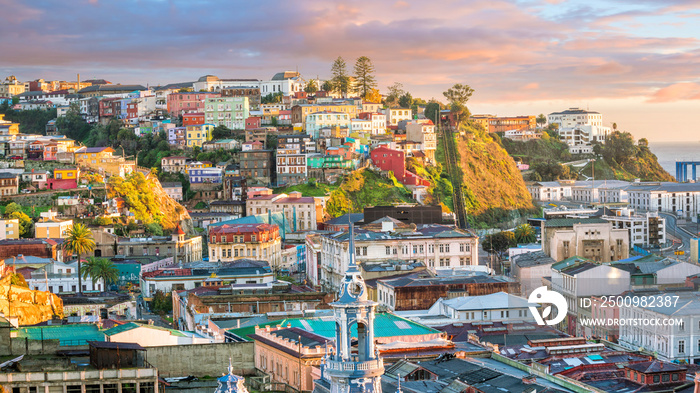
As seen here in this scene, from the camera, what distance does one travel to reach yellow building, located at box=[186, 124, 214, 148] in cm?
16438

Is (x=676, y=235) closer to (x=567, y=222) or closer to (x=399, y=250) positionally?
(x=567, y=222)

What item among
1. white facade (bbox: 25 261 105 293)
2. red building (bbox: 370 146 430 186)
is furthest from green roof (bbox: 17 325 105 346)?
red building (bbox: 370 146 430 186)

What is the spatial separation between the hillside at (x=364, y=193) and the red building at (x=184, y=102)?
41114 mm

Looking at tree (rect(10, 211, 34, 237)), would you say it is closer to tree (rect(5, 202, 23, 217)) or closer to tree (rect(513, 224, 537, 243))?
tree (rect(5, 202, 23, 217))

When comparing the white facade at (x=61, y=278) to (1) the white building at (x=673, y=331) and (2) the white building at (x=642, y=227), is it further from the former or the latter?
(2) the white building at (x=642, y=227)

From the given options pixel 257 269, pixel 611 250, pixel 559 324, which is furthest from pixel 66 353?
pixel 611 250

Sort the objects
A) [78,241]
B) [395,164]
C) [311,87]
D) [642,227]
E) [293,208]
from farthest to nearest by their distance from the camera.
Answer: [311,87], [395,164], [293,208], [642,227], [78,241]

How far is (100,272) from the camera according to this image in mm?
94250

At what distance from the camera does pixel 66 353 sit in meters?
40.8

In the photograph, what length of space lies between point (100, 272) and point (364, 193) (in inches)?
2177

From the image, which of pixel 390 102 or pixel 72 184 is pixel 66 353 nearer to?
pixel 72 184

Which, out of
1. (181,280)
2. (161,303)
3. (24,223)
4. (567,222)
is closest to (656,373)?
(161,303)

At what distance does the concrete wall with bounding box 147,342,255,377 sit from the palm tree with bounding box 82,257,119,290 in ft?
161

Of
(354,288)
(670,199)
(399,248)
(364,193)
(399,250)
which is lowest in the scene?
(399,250)
